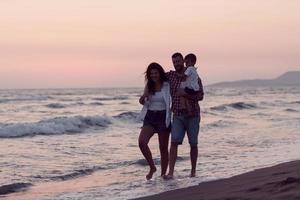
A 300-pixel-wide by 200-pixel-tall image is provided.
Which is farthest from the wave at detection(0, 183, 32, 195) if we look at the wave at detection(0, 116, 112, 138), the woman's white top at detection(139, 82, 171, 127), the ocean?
the wave at detection(0, 116, 112, 138)

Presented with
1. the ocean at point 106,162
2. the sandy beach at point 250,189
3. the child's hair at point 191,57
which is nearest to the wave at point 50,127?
the ocean at point 106,162

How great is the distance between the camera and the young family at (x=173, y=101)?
7648mm

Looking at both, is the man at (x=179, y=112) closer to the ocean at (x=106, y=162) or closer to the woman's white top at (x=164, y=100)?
the woman's white top at (x=164, y=100)

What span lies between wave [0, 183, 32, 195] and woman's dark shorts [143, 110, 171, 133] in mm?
1866

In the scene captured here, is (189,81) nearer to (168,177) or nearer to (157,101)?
(157,101)

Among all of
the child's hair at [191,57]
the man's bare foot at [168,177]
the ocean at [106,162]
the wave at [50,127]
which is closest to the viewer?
the ocean at [106,162]

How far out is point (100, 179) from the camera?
854 centimetres

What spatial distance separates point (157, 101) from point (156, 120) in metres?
0.25

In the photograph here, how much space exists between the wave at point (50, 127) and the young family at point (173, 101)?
9.44 metres

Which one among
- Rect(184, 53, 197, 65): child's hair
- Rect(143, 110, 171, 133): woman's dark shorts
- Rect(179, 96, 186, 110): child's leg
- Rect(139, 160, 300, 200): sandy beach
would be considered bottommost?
Rect(139, 160, 300, 200): sandy beach

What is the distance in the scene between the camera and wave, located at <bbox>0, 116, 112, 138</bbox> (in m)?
17.2

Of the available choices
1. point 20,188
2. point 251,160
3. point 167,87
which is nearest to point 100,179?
point 20,188

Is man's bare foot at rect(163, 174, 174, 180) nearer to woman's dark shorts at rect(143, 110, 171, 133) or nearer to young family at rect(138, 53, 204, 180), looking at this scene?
young family at rect(138, 53, 204, 180)

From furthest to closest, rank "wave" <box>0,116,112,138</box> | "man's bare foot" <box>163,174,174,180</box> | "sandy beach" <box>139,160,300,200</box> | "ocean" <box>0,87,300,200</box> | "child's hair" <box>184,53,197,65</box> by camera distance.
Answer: "wave" <box>0,116,112,138</box> < "man's bare foot" <box>163,174,174,180</box> < "child's hair" <box>184,53,197,65</box> < "ocean" <box>0,87,300,200</box> < "sandy beach" <box>139,160,300,200</box>
